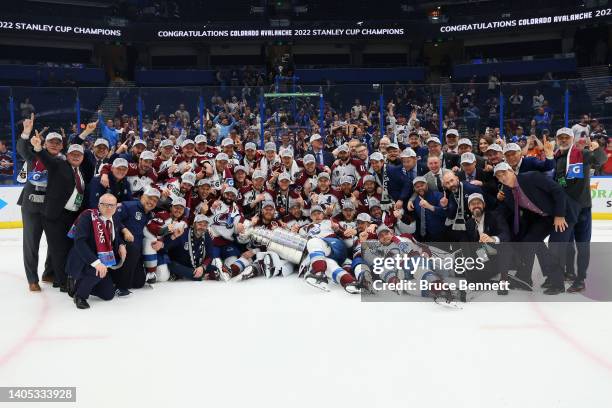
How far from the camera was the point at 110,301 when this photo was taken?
5168mm

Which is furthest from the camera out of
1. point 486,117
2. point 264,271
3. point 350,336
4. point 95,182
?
point 486,117

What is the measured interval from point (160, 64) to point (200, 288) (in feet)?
70.0

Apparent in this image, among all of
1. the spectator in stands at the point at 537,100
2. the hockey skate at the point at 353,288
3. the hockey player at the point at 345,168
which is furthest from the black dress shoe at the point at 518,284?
the spectator in stands at the point at 537,100

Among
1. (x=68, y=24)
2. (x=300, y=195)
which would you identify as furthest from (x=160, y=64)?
(x=300, y=195)

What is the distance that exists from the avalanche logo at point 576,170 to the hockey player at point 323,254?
237cm

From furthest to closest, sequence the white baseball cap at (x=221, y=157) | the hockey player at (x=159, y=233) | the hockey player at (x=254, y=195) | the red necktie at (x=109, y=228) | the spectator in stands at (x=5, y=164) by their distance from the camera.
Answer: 1. the spectator in stands at (x=5, y=164)
2. the white baseball cap at (x=221, y=157)
3. the hockey player at (x=254, y=195)
4. the hockey player at (x=159, y=233)
5. the red necktie at (x=109, y=228)

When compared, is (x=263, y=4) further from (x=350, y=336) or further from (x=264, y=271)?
(x=350, y=336)

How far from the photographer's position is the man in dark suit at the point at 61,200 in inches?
208

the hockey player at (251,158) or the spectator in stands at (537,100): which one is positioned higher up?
the spectator in stands at (537,100)

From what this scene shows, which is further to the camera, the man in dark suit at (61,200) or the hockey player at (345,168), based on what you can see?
the hockey player at (345,168)

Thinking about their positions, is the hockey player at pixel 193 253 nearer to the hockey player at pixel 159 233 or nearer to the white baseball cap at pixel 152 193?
the hockey player at pixel 159 233

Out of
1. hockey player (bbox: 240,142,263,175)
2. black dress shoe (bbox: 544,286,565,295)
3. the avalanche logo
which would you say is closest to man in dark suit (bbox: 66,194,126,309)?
hockey player (bbox: 240,142,263,175)
